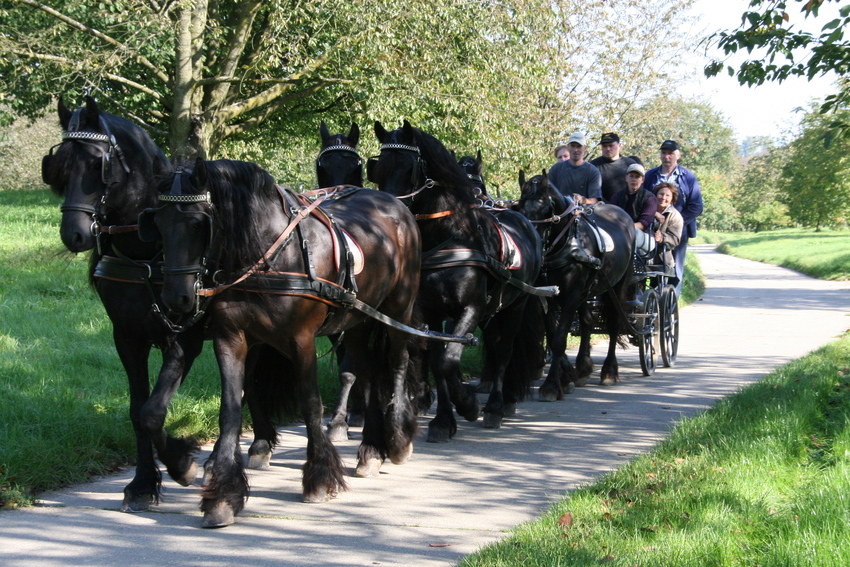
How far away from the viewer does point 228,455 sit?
4.61 m

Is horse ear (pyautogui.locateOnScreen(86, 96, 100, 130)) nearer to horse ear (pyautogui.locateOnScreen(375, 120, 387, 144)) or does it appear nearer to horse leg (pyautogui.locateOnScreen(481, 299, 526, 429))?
horse ear (pyautogui.locateOnScreen(375, 120, 387, 144))

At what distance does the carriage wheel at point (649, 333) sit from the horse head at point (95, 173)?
6477 mm

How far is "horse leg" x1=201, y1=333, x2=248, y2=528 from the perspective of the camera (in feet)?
14.7

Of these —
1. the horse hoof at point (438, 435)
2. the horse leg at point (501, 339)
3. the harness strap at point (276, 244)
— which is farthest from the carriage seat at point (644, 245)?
the harness strap at point (276, 244)

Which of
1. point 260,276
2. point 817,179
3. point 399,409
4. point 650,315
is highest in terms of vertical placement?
Result: point 817,179

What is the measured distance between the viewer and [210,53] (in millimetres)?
17766

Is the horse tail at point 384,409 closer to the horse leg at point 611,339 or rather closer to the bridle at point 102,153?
the bridle at point 102,153

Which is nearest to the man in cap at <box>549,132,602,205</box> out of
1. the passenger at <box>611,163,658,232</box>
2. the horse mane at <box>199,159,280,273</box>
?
the passenger at <box>611,163,658,232</box>

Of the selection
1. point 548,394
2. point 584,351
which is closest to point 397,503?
point 548,394

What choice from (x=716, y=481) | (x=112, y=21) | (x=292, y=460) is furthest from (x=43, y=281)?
(x=716, y=481)

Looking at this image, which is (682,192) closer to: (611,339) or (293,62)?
(611,339)

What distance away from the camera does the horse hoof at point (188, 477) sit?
5.19 metres

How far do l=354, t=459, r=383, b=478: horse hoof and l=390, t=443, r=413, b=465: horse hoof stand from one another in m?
0.20

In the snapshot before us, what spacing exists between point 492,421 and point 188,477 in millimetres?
2918
